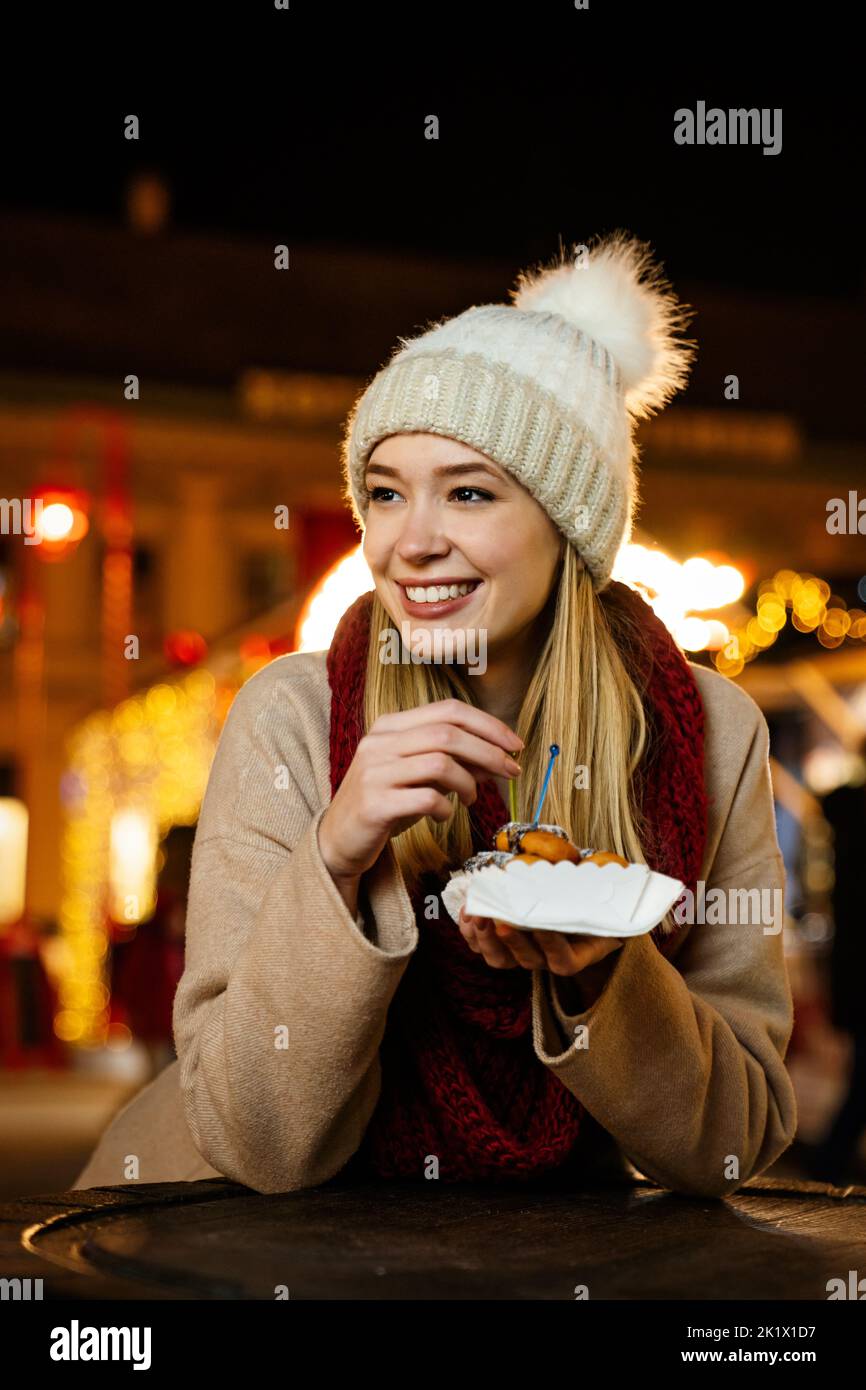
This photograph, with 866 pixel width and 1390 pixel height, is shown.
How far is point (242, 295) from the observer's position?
→ 15.3ft

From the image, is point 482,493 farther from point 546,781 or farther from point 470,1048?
point 470,1048

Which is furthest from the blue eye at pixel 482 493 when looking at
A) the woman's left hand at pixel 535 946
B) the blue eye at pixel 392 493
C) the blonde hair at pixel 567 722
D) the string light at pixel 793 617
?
the string light at pixel 793 617

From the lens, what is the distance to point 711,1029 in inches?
55.0

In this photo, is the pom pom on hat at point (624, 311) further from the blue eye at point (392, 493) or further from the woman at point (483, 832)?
the blue eye at point (392, 493)

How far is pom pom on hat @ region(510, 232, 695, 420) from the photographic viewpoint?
1683 mm

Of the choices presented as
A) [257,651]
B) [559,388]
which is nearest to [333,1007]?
[559,388]

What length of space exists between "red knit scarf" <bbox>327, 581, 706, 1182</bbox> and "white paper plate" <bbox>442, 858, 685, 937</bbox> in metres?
0.21

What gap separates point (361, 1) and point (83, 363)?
1.39 m

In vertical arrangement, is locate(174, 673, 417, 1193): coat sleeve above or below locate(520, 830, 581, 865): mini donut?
below

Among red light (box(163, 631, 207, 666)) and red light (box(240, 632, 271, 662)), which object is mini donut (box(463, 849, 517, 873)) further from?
red light (box(240, 632, 271, 662))

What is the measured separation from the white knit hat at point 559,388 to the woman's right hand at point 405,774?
35 cm

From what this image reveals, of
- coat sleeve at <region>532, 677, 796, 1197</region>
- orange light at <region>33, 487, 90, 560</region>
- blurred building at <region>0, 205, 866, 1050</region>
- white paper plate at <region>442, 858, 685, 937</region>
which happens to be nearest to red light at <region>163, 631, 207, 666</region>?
blurred building at <region>0, 205, 866, 1050</region>

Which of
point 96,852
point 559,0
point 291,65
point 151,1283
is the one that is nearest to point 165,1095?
point 151,1283

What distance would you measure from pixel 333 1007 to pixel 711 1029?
375 millimetres
